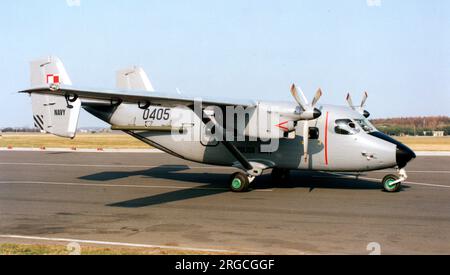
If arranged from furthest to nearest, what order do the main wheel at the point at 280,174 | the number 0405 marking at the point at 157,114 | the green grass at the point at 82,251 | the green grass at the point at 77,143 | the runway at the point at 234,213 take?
1. the green grass at the point at 77,143
2. the main wheel at the point at 280,174
3. the number 0405 marking at the point at 157,114
4. the runway at the point at 234,213
5. the green grass at the point at 82,251

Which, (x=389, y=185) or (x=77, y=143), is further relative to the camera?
(x=77, y=143)

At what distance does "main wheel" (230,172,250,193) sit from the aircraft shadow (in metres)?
0.51

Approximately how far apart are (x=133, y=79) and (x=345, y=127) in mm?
10327

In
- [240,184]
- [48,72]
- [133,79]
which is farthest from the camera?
[133,79]

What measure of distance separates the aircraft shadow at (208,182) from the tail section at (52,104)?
4.15 m

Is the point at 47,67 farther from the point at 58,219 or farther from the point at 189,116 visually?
the point at 58,219

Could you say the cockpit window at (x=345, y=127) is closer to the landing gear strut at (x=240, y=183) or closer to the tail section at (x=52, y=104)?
the landing gear strut at (x=240, y=183)

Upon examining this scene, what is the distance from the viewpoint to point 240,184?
17.1m

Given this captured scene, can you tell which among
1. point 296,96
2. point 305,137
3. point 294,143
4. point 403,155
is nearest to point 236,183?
point 294,143

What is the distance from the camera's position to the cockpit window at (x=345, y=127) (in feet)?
55.0

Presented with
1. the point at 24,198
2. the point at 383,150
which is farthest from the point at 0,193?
the point at 383,150

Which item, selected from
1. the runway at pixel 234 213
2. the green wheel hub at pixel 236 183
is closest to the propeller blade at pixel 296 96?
the runway at pixel 234 213

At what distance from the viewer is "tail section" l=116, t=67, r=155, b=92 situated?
21.6m

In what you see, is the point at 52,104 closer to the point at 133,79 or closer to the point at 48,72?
the point at 48,72
